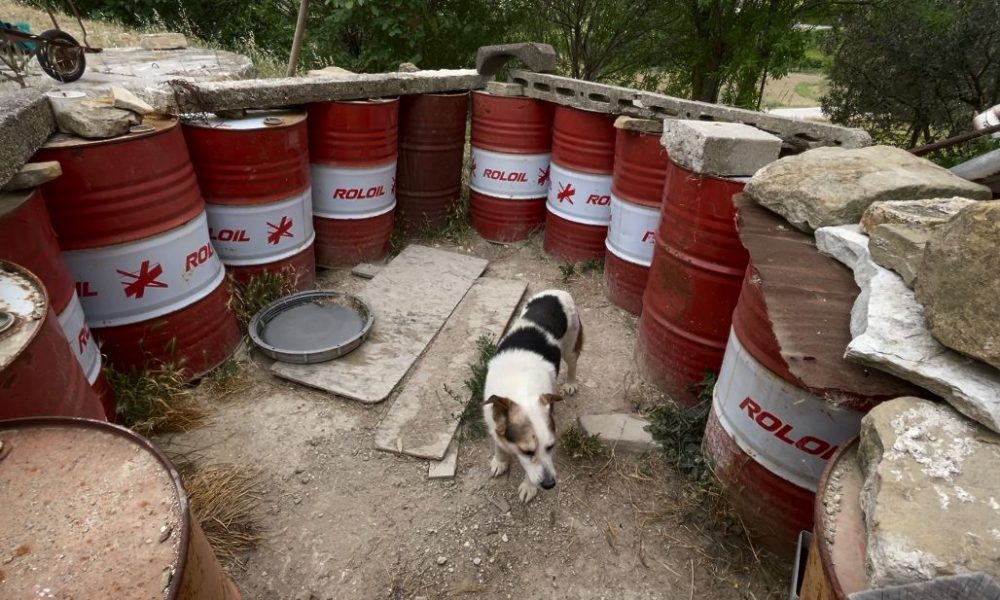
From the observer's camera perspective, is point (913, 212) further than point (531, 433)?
No

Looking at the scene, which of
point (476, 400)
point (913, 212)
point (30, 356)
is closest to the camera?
point (30, 356)

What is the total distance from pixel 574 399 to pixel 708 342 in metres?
0.97

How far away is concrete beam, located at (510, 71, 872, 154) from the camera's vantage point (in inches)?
141

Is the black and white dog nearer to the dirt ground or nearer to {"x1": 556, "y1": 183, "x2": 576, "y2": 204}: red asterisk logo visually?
the dirt ground

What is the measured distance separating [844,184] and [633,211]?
2.19 m

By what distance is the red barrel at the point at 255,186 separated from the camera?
12.3 feet

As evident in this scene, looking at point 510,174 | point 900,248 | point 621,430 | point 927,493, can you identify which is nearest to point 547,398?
point 621,430

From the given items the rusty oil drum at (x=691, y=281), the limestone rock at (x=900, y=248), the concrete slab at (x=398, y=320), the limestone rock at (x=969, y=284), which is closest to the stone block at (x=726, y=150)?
the rusty oil drum at (x=691, y=281)

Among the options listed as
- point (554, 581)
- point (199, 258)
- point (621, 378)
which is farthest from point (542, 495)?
point (199, 258)

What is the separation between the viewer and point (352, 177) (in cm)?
483

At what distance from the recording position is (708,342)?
134 inches

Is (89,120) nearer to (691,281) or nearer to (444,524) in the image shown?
(444,524)

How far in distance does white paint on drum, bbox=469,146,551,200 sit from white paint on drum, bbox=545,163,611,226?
14.3 inches

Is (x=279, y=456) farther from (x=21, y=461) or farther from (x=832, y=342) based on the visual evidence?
(x=832, y=342)
